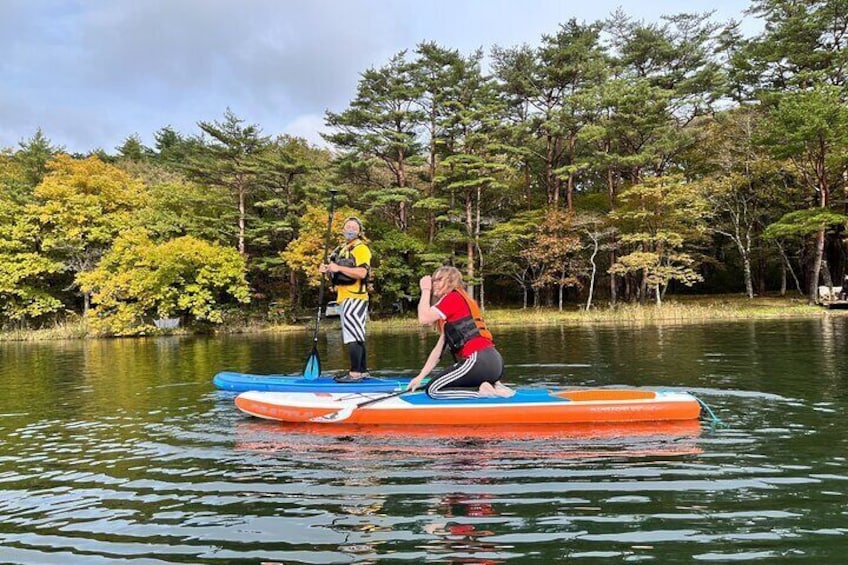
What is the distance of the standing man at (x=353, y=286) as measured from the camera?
7727 mm

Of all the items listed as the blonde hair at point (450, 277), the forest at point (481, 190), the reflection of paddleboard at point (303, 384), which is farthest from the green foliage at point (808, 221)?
the blonde hair at point (450, 277)

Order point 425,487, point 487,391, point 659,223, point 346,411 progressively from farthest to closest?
point 659,223
point 346,411
point 487,391
point 425,487

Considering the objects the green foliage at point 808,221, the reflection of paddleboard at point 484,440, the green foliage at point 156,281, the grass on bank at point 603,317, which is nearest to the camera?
the reflection of paddleboard at point 484,440

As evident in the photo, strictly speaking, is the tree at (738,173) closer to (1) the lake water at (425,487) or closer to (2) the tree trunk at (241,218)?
(2) the tree trunk at (241,218)

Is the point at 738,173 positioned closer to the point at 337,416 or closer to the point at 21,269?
the point at 337,416

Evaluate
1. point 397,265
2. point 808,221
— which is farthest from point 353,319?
point 808,221

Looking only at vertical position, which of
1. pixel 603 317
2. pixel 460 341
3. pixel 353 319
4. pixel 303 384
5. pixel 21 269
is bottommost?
pixel 303 384

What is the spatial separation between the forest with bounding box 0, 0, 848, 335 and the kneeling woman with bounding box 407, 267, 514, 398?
2383 cm

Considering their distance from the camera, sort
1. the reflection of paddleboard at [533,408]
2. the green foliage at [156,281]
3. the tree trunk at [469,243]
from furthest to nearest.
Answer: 1. the tree trunk at [469,243]
2. the green foliage at [156,281]
3. the reflection of paddleboard at [533,408]

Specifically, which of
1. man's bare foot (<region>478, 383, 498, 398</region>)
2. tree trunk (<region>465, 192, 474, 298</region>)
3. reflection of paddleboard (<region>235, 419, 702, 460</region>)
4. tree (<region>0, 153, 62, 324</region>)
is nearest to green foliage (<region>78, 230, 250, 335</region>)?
tree (<region>0, 153, 62, 324</region>)

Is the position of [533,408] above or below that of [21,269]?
below

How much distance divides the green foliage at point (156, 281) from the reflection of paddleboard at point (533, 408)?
23635 millimetres

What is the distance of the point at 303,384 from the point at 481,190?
88.8 ft

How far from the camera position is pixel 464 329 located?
19.6 feet
